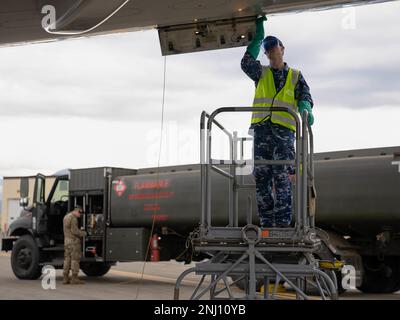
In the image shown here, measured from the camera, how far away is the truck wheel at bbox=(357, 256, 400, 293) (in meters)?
14.2

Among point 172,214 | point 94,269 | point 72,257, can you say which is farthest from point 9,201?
point 172,214

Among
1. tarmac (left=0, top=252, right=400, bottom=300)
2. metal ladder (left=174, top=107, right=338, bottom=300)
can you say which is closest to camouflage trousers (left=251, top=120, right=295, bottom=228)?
metal ladder (left=174, top=107, right=338, bottom=300)

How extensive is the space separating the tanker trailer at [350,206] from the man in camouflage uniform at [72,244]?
65.4 inches

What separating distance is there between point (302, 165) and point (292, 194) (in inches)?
28.9

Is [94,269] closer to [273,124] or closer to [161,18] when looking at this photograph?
[161,18]

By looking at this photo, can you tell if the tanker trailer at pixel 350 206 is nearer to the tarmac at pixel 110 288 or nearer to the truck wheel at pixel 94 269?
the tarmac at pixel 110 288

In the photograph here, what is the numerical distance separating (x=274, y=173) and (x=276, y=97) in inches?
24.9

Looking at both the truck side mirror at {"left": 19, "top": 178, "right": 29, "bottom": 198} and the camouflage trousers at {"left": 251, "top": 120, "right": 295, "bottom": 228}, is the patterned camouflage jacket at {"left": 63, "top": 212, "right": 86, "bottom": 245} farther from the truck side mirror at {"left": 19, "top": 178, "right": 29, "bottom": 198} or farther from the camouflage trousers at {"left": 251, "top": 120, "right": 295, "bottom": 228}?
the camouflage trousers at {"left": 251, "top": 120, "right": 295, "bottom": 228}

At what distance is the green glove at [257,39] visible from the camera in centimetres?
598

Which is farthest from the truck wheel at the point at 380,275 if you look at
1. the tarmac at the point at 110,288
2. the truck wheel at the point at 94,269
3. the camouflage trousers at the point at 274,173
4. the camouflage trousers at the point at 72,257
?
the camouflage trousers at the point at 274,173

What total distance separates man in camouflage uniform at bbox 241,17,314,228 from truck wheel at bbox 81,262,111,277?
41.7ft

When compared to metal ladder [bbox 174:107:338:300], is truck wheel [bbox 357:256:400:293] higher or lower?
lower
